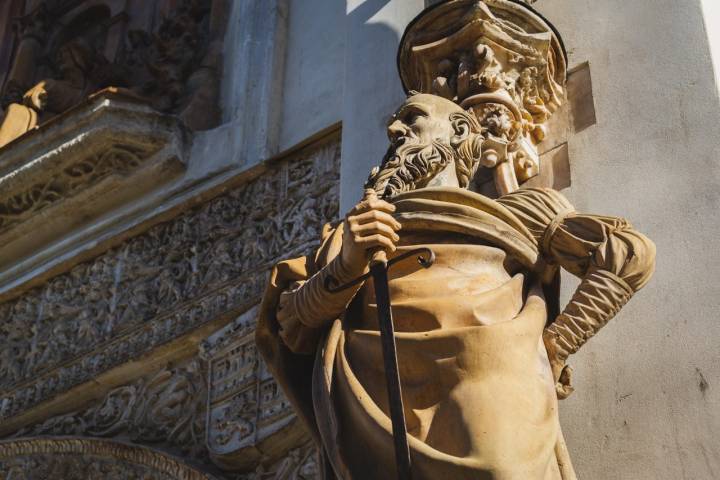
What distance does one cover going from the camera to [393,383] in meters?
2.68

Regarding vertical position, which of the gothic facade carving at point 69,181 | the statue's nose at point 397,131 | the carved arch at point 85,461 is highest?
the gothic facade carving at point 69,181

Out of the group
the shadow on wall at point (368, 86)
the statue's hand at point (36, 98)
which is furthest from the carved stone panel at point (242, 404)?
the statue's hand at point (36, 98)

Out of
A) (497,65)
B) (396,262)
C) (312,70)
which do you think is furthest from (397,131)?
(312,70)

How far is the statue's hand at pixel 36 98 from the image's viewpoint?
6945 mm

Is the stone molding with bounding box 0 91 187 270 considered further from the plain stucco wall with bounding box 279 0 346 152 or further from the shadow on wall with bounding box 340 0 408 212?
the shadow on wall with bounding box 340 0 408 212

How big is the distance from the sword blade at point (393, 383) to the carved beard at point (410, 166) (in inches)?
22.0

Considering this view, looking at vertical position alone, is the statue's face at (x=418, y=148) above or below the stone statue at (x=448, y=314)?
above

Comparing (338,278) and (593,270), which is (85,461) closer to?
(338,278)

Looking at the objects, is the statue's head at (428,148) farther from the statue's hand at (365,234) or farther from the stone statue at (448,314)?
the statue's hand at (365,234)

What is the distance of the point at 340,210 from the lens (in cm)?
477

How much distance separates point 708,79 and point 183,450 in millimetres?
2181

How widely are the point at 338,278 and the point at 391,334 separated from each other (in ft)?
1.04

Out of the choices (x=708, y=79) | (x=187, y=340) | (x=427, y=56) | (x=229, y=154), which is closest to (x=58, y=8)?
(x=229, y=154)

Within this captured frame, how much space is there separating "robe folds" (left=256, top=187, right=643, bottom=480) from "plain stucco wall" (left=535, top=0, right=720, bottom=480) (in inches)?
16.9
